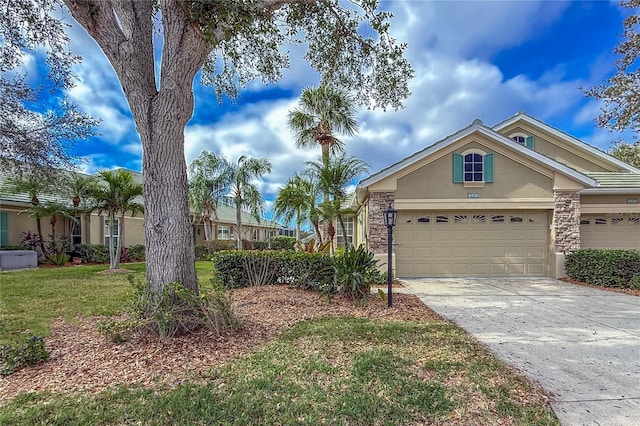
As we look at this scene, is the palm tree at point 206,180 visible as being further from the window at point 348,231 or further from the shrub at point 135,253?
the window at point 348,231

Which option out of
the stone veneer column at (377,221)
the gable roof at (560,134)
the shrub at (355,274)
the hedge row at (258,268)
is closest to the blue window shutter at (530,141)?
the gable roof at (560,134)

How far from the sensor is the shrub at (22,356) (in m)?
4.07

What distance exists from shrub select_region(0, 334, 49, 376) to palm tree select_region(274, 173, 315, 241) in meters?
10.9

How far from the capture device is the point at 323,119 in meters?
15.7

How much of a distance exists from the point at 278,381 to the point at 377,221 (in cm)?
831

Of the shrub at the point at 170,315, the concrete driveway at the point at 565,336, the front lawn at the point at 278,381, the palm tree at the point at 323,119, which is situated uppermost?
the palm tree at the point at 323,119

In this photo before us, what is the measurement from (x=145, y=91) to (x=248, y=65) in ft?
13.1

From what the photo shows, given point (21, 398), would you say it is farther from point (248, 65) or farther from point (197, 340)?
point (248, 65)

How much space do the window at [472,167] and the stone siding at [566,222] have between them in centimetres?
256

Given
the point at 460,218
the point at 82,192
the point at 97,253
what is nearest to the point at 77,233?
the point at 97,253

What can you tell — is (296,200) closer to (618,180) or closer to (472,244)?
(472,244)

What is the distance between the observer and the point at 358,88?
8.82 metres

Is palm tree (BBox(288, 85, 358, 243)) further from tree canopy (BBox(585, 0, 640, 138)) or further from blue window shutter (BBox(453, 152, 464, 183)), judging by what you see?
tree canopy (BBox(585, 0, 640, 138))

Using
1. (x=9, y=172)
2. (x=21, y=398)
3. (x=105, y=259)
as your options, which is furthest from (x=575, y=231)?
(x=105, y=259)
